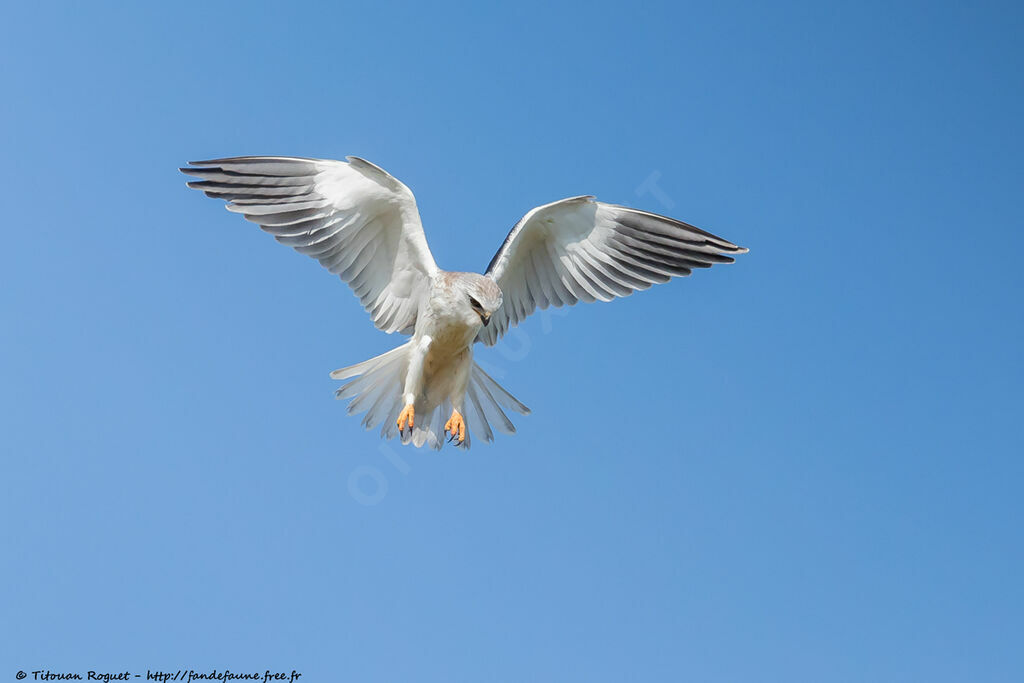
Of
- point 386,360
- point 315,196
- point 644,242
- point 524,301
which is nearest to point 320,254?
point 315,196

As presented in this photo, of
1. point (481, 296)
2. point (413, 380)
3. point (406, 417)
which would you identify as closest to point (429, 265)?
point (481, 296)

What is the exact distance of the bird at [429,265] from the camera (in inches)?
393

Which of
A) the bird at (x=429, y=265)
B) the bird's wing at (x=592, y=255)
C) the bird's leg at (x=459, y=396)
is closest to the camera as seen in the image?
the bird at (x=429, y=265)

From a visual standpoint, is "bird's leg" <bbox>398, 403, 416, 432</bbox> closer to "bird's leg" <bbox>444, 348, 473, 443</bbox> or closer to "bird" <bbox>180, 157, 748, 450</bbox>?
"bird" <bbox>180, 157, 748, 450</bbox>

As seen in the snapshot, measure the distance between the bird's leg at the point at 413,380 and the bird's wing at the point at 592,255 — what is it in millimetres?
1179

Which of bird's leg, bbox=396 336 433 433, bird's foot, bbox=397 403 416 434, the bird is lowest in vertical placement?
bird's foot, bbox=397 403 416 434

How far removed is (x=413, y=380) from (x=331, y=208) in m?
1.91

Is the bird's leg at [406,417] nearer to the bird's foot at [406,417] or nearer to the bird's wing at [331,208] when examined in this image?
the bird's foot at [406,417]

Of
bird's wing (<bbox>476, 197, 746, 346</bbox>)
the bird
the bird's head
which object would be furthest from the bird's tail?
the bird's head

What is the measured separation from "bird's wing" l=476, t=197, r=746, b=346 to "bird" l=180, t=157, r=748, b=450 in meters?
0.01

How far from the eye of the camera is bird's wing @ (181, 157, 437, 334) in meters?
10.0

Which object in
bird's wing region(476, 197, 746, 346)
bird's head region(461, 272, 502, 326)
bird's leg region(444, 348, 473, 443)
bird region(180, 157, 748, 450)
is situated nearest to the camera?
bird's head region(461, 272, 502, 326)

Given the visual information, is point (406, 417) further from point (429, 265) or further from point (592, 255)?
point (592, 255)

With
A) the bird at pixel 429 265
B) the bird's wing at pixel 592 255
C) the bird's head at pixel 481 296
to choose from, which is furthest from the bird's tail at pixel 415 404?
the bird's head at pixel 481 296
